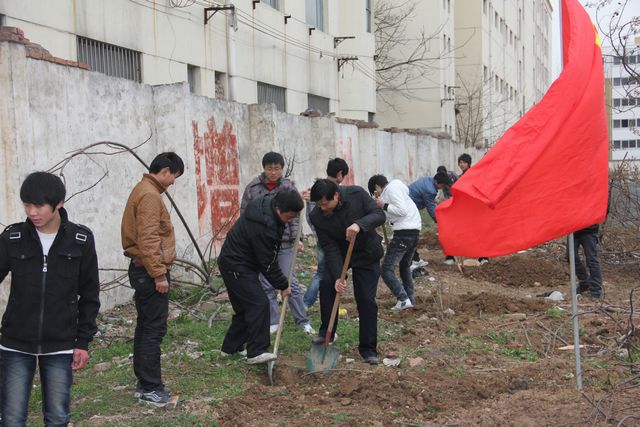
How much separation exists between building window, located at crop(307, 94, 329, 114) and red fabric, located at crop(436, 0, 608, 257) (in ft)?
52.7

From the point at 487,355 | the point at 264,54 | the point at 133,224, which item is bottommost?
the point at 487,355

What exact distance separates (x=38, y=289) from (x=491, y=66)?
3769cm

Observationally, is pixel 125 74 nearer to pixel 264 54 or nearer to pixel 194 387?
pixel 264 54

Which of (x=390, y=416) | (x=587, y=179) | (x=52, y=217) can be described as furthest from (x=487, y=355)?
(x=52, y=217)

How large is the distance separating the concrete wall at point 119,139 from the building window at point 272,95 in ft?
11.2

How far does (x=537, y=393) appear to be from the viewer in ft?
17.9

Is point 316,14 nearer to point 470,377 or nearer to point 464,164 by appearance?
point 464,164

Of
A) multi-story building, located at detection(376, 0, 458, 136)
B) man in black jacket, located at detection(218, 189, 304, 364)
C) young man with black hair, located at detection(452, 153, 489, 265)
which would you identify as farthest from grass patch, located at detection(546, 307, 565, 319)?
multi-story building, located at detection(376, 0, 458, 136)

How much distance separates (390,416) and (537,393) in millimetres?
1074

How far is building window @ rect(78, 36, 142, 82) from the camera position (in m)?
11.6

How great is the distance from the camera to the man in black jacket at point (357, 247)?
655 centimetres

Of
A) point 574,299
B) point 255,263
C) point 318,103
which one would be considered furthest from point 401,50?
point 574,299

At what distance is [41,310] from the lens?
405 centimetres

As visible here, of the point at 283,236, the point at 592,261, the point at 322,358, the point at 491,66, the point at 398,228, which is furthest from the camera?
the point at 491,66
